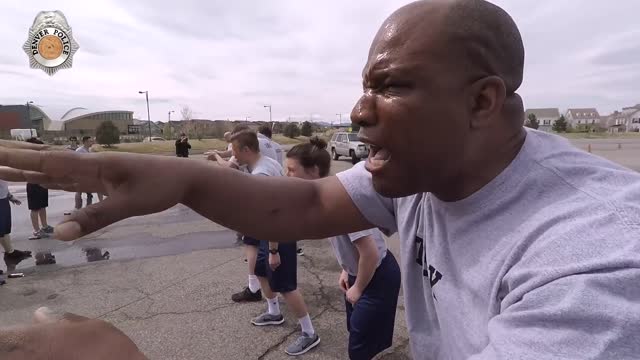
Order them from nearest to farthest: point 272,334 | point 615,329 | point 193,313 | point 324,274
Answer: point 615,329 < point 272,334 < point 193,313 < point 324,274

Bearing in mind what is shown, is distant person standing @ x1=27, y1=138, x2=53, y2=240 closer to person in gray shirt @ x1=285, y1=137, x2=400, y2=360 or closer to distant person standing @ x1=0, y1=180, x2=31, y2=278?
distant person standing @ x1=0, y1=180, x2=31, y2=278

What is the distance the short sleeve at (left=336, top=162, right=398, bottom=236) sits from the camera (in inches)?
54.5

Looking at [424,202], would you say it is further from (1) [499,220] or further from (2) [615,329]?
(2) [615,329]

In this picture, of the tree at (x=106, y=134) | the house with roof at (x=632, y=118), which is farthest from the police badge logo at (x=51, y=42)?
the house with roof at (x=632, y=118)

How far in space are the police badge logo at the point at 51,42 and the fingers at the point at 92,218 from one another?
13.8m

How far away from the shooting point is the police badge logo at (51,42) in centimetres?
1243

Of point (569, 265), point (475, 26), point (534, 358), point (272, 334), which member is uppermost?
point (475, 26)

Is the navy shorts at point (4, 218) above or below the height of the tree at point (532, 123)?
below

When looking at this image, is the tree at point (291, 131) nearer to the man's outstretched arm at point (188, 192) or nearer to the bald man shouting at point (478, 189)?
the man's outstretched arm at point (188, 192)

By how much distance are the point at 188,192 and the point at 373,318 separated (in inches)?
72.3

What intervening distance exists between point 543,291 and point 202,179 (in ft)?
3.14

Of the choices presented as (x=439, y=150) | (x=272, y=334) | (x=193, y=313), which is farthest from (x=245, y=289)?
(x=439, y=150)

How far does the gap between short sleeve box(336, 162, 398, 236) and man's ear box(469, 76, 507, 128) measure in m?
0.49

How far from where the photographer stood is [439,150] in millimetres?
952
